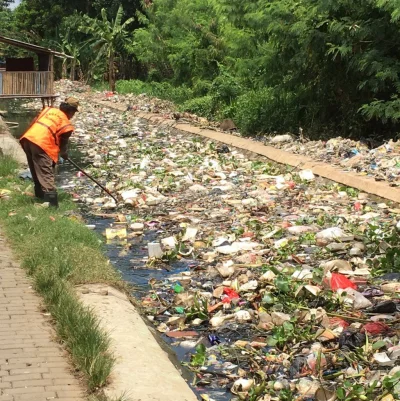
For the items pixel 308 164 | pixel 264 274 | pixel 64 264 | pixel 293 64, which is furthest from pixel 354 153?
pixel 64 264

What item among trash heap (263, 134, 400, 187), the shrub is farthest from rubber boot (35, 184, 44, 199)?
the shrub

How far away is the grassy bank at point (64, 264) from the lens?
368 centimetres

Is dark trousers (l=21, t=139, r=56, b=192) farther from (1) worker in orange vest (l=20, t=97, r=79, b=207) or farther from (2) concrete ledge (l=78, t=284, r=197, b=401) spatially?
(2) concrete ledge (l=78, t=284, r=197, b=401)

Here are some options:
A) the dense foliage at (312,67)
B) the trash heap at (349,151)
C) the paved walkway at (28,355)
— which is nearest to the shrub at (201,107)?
the dense foliage at (312,67)

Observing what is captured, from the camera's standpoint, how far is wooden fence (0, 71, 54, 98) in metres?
17.3

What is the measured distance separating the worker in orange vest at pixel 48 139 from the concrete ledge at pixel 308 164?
158 inches

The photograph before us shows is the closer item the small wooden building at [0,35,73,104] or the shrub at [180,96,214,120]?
the small wooden building at [0,35,73,104]

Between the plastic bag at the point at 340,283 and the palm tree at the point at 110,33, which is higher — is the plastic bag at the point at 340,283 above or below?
below

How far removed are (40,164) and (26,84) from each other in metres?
10.7


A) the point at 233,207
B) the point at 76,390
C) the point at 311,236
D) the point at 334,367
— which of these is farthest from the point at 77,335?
the point at 233,207

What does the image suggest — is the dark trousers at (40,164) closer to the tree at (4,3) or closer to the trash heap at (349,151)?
the trash heap at (349,151)

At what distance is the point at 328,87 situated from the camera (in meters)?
13.7

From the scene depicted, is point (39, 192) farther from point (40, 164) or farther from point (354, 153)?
point (354, 153)

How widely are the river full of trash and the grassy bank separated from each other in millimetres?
590
